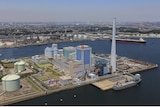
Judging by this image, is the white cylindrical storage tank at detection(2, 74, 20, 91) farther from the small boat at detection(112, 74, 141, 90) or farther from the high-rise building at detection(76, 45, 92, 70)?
the small boat at detection(112, 74, 141, 90)

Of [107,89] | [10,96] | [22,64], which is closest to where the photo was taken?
[10,96]

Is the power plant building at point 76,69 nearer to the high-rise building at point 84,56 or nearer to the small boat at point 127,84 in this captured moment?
the high-rise building at point 84,56

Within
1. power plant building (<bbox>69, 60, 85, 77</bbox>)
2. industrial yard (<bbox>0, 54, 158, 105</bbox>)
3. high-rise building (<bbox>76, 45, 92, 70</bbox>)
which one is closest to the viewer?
industrial yard (<bbox>0, 54, 158, 105</bbox>)

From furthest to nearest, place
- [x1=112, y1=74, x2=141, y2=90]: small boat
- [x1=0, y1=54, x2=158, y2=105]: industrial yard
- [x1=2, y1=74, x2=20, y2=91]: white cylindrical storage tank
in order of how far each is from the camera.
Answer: [x1=112, y1=74, x2=141, y2=90]: small boat < [x1=2, y1=74, x2=20, y2=91]: white cylindrical storage tank < [x1=0, y1=54, x2=158, y2=105]: industrial yard

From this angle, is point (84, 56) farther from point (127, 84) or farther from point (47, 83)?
point (127, 84)

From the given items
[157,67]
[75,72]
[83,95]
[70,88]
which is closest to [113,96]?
[83,95]

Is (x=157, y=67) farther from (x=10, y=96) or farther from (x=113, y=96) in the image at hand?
(x=10, y=96)

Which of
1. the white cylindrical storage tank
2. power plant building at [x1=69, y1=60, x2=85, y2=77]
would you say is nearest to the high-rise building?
power plant building at [x1=69, y1=60, x2=85, y2=77]

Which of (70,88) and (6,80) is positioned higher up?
(6,80)

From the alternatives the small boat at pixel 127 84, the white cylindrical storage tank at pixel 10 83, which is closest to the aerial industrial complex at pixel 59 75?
the white cylindrical storage tank at pixel 10 83

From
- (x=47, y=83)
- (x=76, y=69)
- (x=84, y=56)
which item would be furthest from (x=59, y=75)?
(x=84, y=56)
